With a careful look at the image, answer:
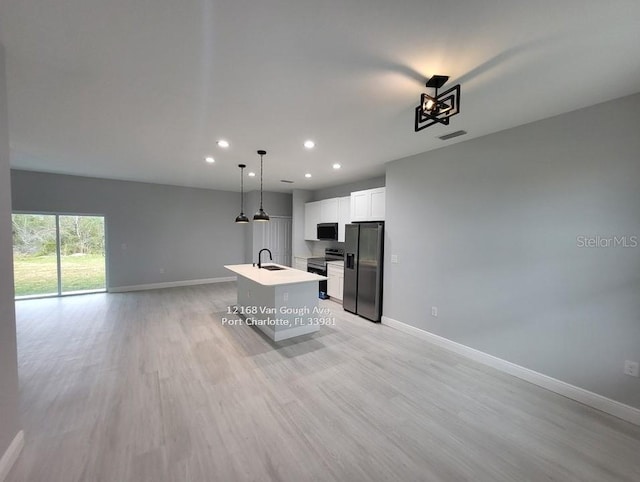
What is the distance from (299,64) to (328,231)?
13.8ft

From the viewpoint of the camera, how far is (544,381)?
2.44m

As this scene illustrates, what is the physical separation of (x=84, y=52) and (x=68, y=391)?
283cm

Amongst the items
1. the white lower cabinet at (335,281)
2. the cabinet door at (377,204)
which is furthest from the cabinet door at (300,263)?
the cabinet door at (377,204)

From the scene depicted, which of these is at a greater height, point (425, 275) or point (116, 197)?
point (116, 197)

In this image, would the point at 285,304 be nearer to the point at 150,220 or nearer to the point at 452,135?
the point at 452,135

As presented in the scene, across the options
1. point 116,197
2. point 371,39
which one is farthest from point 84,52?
point 116,197

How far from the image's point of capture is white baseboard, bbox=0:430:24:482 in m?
1.46

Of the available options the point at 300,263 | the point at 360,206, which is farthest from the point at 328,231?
the point at 300,263

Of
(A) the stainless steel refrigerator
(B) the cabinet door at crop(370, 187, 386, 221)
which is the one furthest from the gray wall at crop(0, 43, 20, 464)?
(B) the cabinet door at crop(370, 187, 386, 221)

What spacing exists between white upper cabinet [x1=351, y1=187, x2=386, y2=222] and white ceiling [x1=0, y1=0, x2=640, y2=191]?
1.43 meters

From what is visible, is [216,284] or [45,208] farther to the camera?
[216,284]

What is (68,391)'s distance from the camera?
89.4 inches

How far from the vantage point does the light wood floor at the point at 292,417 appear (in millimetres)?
1575

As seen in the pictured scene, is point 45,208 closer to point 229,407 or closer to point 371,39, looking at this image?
point 229,407
